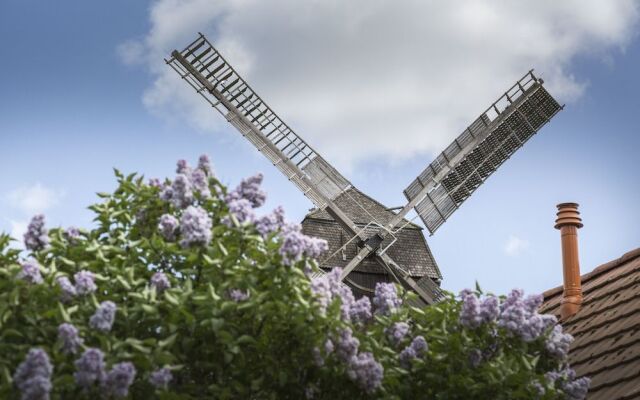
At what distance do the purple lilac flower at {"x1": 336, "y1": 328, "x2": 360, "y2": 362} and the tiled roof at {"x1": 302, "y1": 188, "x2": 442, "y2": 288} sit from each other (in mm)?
11806

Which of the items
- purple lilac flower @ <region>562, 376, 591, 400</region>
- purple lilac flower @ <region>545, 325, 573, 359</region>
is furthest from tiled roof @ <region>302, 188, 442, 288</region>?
purple lilac flower @ <region>562, 376, 591, 400</region>

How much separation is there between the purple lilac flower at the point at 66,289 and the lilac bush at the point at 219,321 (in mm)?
14

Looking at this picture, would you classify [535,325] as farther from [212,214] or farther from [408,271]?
[408,271]

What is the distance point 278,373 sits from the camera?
5.86 meters

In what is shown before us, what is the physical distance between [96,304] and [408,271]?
12.7 meters

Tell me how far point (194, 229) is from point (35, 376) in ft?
3.97

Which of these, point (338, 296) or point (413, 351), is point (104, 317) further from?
point (413, 351)

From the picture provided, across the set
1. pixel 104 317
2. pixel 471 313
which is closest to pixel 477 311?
pixel 471 313

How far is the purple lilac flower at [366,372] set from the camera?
5.79m

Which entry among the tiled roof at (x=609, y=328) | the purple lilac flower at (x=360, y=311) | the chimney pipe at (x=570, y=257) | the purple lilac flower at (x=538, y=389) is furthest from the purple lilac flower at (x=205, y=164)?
the chimney pipe at (x=570, y=257)

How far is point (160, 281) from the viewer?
5641 millimetres

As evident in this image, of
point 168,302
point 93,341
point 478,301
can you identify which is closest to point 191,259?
point 168,302

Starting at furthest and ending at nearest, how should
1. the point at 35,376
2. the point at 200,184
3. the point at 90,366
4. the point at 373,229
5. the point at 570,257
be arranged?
the point at 373,229 < the point at 570,257 < the point at 200,184 < the point at 90,366 < the point at 35,376

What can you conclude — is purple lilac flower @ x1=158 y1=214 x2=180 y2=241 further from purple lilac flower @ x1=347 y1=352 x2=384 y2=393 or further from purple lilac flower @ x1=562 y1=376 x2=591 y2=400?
purple lilac flower @ x1=562 y1=376 x2=591 y2=400
